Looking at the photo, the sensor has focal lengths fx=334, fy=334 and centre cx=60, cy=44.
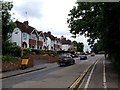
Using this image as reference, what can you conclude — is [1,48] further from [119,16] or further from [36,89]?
[36,89]

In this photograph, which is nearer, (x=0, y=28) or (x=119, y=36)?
(x=119, y=36)

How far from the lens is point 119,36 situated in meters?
28.5

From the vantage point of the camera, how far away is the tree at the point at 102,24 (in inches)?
1014

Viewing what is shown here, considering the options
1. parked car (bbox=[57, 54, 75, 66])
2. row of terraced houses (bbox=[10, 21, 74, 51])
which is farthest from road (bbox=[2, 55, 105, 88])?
row of terraced houses (bbox=[10, 21, 74, 51])

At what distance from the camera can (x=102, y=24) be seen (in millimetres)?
28828

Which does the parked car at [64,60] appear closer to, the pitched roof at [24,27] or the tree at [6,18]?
the tree at [6,18]

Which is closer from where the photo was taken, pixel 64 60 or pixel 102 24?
pixel 102 24

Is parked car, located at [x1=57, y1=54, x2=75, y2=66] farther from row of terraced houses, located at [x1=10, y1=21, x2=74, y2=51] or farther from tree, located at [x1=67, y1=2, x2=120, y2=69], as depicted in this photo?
row of terraced houses, located at [x1=10, y1=21, x2=74, y2=51]

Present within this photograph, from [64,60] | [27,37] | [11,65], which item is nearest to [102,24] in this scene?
[11,65]

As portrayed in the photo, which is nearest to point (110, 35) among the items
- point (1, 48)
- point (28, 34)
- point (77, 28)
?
point (77, 28)

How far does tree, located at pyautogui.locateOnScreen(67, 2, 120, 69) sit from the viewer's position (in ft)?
84.5

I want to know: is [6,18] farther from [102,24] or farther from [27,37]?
[27,37]

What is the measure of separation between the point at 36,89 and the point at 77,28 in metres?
31.3

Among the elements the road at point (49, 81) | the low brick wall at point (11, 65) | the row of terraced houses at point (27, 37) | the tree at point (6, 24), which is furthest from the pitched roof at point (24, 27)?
the road at point (49, 81)
